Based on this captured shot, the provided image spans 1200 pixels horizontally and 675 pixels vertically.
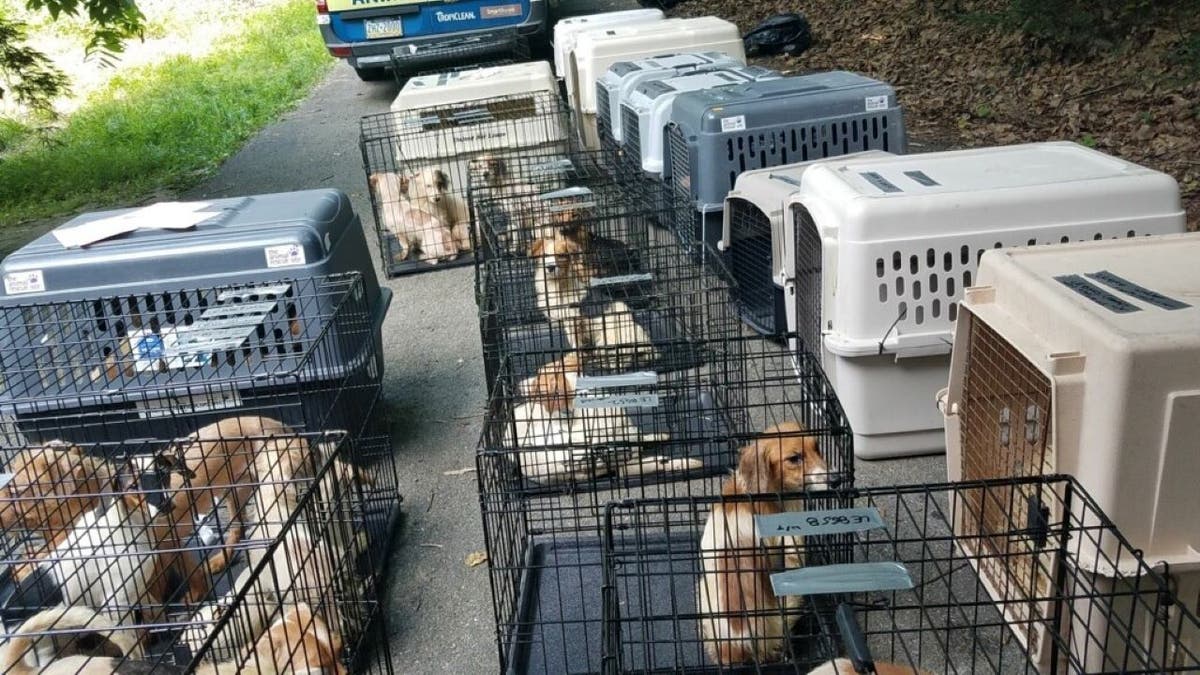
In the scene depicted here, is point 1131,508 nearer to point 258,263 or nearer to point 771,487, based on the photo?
point 771,487

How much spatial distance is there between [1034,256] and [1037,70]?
5857 mm

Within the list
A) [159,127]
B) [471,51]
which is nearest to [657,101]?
[471,51]

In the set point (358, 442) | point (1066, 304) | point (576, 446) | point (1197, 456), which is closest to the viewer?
point (1197, 456)

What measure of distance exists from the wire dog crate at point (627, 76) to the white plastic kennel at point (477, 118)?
31cm

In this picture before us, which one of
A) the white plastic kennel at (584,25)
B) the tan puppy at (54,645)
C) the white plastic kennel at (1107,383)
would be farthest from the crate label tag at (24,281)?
the white plastic kennel at (584,25)

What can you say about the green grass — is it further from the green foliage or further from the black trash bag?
the black trash bag

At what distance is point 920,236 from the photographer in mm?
3047

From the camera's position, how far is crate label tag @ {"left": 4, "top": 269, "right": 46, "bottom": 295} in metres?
3.40

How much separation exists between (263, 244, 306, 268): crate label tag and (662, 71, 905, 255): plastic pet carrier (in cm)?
187

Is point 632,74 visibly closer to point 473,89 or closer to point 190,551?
point 473,89

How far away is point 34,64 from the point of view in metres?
8.27

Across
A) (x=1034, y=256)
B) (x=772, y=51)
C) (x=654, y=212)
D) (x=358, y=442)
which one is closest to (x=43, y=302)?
(x=358, y=442)

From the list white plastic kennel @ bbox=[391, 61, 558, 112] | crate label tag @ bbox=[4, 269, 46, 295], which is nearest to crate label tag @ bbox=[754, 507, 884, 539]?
crate label tag @ bbox=[4, 269, 46, 295]

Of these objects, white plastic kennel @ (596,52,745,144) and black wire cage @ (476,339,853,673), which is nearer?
black wire cage @ (476,339,853,673)
